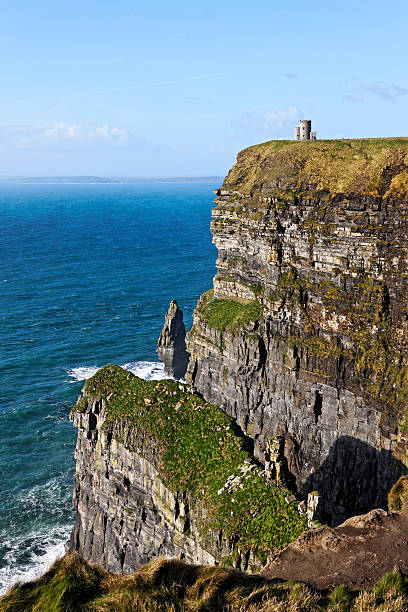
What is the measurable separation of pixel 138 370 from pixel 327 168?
54.7m

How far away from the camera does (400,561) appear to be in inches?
973

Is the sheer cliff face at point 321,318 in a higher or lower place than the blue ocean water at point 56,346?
higher

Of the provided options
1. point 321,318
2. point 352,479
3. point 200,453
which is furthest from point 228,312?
point 352,479

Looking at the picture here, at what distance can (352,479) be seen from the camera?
47.1m

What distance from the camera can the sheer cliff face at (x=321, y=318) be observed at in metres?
45.6

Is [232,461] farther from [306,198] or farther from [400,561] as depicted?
[306,198]

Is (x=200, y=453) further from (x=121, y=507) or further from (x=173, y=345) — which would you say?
(x=173, y=345)

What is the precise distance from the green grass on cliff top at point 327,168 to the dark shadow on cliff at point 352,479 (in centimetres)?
2223

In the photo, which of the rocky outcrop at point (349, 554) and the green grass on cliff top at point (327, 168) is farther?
the green grass on cliff top at point (327, 168)

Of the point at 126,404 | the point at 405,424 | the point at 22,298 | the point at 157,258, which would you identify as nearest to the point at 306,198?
the point at 405,424

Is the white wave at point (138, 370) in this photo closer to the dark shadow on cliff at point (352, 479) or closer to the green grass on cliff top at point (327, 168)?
the green grass on cliff top at point (327, 168)

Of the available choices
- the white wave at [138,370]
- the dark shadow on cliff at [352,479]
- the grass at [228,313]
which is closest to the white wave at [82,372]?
the white wave at [138,370]

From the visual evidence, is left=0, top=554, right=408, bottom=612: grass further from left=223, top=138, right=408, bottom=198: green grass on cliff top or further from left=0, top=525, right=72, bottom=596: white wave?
left=0, top=525, right=72, bottom=596: white wave

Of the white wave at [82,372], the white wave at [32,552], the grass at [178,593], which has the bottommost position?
the white wave at [32,552]
